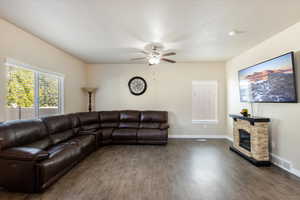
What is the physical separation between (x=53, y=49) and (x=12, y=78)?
140 cm

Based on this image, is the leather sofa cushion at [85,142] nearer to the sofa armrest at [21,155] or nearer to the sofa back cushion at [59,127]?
the sofa back cushion at [59,127]

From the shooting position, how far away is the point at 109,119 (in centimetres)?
514

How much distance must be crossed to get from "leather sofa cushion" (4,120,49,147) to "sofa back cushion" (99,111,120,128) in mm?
2041

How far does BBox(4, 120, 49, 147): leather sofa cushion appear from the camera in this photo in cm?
244

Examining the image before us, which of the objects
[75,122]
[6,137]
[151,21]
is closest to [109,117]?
[75,122]

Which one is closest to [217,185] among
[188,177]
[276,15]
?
[188,177]

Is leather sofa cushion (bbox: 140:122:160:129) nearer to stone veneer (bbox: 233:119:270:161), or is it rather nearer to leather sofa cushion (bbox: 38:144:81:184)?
leather sofa cushion (bbox: 38:144:81:184)

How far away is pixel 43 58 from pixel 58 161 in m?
2.56

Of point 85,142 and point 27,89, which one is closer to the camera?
point 27,89

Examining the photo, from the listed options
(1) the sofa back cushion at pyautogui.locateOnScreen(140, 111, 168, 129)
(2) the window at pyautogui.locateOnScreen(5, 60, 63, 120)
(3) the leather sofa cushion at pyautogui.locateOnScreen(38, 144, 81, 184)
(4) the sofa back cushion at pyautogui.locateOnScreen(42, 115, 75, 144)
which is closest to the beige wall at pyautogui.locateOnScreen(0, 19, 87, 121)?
(2) the window at pyautogui.locateOnScreen(5, 60, 63, 120)

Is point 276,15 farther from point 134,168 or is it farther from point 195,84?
point 134,168

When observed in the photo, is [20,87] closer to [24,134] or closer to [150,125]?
[24,134]

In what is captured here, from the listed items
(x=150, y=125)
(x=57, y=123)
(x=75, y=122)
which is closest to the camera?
(x=57, y=123)

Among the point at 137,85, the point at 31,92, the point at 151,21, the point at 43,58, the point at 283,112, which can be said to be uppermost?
the point at 151,21
